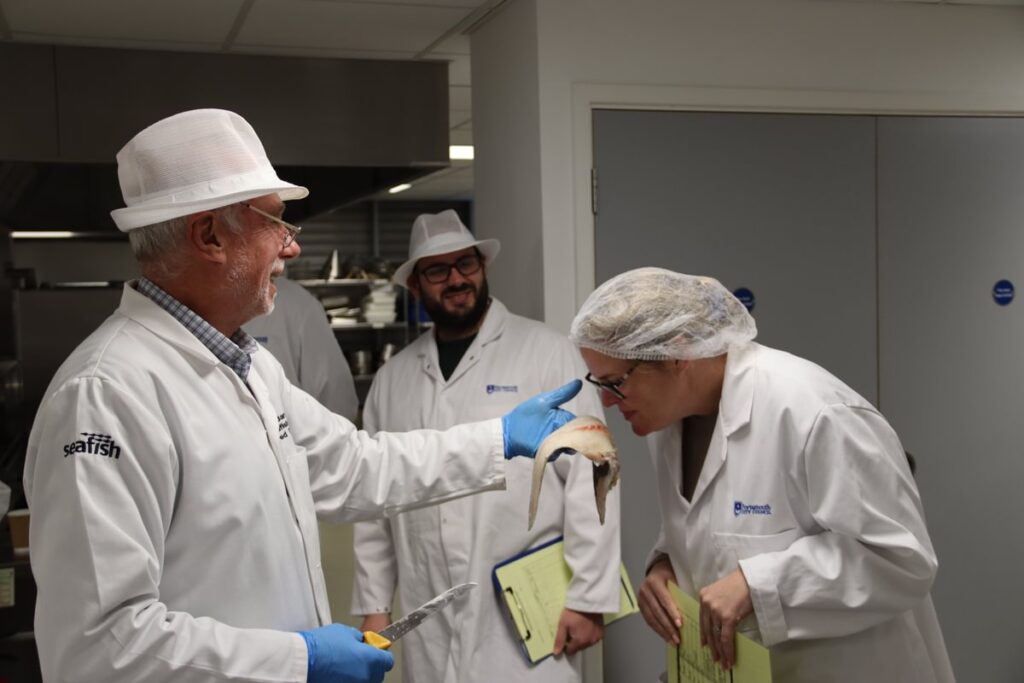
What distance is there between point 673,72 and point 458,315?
1.02 metres

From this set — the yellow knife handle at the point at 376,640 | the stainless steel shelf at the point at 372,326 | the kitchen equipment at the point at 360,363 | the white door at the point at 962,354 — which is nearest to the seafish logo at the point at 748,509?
the yellow knife handle at the point at 376,640

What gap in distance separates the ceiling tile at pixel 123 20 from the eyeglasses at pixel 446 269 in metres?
0.98

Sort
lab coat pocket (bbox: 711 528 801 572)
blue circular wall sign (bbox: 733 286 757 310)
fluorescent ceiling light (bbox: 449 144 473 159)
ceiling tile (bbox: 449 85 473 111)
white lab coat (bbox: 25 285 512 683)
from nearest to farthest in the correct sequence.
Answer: white lab coat (bbox: 25 285 512 683)
lab coat pocket (bbox: 711 528 801 572)
blue circular wall sign (bbox: 733 286 757 310)
ceiling tile (bbox: 449 85 473 111)
fluorescent ceiling light (bbox: 449 144 473 159)

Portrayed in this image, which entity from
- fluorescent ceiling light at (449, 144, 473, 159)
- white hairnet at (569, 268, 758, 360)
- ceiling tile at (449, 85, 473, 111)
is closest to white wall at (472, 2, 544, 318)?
ceiling tile at (449, 85, 473, 111)

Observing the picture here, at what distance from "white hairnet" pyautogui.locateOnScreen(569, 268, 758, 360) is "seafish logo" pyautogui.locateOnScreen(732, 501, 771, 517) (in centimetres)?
28

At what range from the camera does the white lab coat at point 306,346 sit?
12.3 ft

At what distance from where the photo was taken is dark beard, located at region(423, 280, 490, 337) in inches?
115

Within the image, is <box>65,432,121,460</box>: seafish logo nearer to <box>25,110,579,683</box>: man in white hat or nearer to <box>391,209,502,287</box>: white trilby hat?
<box>25,110,579,683</box>: man in white hat

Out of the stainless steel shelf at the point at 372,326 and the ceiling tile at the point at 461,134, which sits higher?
the ceiling tile at the point at 461,134

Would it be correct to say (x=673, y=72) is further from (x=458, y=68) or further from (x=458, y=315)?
(x=458, y=68)

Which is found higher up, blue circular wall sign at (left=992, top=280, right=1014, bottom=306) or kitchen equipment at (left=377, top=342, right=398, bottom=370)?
blue circular wall sign at (left=992, top=280, right=1014, bottom=306)

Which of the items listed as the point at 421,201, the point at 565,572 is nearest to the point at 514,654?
the point at 565,572

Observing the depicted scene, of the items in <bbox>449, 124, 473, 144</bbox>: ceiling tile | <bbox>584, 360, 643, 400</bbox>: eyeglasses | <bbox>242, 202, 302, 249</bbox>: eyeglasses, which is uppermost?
<bbox>449, 124, 473, 144</bbox>: ceiling tile

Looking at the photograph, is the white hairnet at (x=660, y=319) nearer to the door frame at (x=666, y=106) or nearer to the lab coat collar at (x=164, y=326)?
the lab coat collar at (x=164, y=326)
